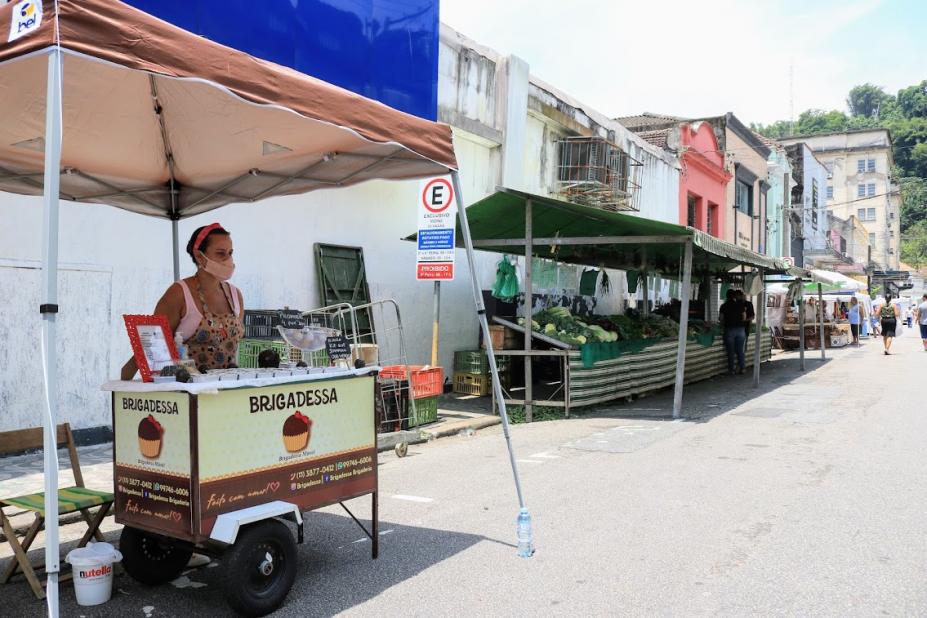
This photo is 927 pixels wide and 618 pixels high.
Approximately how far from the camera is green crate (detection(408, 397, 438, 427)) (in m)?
10.1

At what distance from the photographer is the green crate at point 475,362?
43.2 feet

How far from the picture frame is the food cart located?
0.12 m

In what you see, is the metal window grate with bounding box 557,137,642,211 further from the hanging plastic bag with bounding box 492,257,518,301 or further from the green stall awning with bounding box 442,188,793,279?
the hanging plastic bag with bounding box 492,257,518,301

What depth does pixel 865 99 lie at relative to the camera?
115 meters

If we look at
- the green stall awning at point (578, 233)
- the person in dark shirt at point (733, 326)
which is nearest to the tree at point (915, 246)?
the person in dark shirt at point (733, 326)

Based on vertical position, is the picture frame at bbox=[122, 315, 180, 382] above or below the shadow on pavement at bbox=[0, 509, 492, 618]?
above

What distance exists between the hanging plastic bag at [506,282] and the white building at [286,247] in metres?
0.71

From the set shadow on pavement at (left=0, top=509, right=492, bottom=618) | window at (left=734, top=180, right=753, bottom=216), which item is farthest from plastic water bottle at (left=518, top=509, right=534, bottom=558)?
window at (left=734, top=180, right=753, bottom=216)

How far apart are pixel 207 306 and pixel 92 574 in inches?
65.7

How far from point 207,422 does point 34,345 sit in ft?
16.2

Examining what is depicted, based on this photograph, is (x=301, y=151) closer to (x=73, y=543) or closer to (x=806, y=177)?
(x=73, y=543)

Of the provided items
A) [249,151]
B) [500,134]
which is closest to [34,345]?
[249,151]

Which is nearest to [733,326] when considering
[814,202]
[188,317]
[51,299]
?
[188,317]

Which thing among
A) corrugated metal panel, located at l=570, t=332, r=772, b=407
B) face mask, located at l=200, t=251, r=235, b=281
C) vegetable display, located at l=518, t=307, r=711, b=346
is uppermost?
face mask, located at l=200, t=251, r=235, b=281
